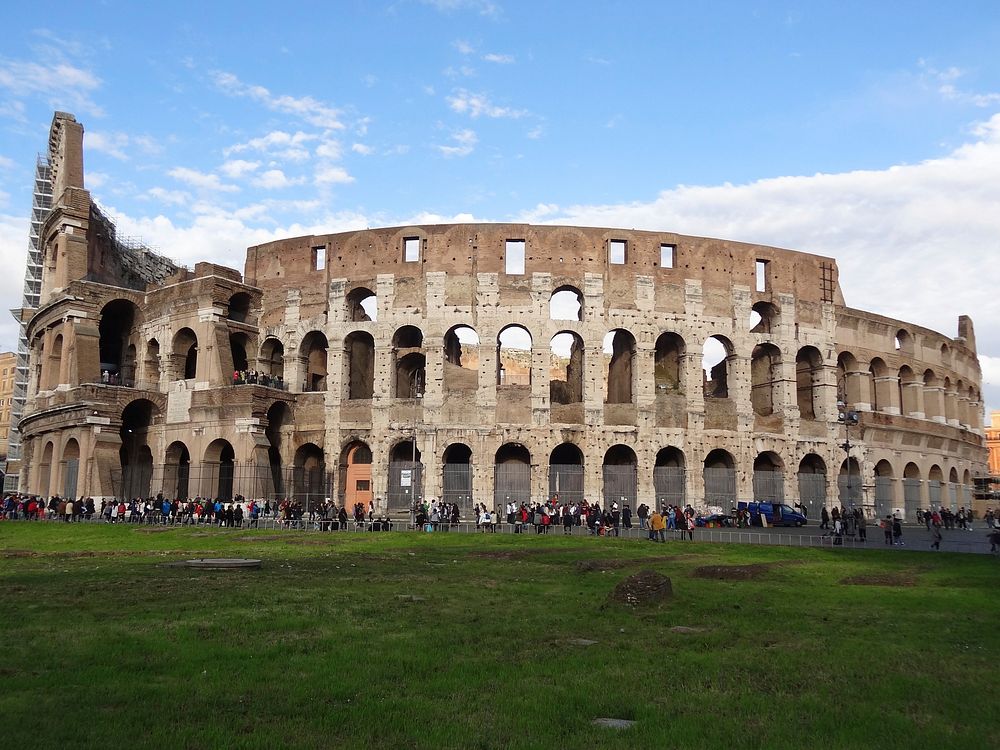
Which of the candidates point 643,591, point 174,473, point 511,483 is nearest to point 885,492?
point 511,483

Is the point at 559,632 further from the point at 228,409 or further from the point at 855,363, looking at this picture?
the point at 855,363

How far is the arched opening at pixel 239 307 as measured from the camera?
4178 cm

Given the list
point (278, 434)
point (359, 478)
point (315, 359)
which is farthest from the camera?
point (359, 478)

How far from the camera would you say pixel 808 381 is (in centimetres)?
4381

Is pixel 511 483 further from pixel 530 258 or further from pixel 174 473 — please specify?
pixel 174 473

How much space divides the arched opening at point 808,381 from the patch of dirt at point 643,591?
32141mm

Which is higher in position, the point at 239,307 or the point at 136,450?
the point at 239,307

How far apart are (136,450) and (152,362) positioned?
448 centimetres

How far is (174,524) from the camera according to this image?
3186 centimetres

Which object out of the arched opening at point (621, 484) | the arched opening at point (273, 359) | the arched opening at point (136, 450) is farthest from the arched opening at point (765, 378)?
the arched opening at point (136, 450)

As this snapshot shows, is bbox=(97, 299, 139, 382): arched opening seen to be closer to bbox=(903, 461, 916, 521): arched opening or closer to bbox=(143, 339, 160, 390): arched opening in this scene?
bbox=(143, 339, 160, 390): arched opening

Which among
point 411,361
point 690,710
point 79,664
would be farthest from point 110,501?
point 690,710

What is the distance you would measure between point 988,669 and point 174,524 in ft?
94.6

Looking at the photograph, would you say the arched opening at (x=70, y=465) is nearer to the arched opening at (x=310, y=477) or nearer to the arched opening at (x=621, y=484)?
the arched opening at (x=310, y=477)
